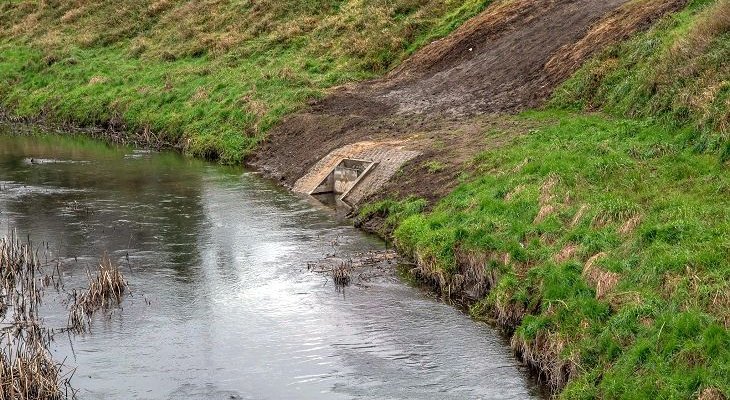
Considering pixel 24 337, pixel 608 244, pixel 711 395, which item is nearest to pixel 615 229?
pixel 608 244

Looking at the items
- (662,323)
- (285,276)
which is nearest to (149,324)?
(285,276)

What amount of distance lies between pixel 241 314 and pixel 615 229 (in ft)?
29.4

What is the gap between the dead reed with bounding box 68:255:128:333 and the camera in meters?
21.7

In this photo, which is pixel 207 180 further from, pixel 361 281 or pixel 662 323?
pixel 662 323

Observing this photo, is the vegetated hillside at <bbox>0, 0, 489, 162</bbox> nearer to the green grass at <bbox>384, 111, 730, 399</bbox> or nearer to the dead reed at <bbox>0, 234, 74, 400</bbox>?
the green grass at <bbox>384, 111, 730, 399</bbox>

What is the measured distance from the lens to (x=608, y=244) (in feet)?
68.6

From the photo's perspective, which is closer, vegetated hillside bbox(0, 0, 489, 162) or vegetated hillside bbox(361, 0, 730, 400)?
vegetated hillside bbox(361, 0, 730, 400)

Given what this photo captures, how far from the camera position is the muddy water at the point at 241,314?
18.8 meters

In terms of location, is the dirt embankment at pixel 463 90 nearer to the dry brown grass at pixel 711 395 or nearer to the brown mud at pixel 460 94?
the brown mud at pixel 460 94

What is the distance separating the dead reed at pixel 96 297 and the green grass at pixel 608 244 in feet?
26.1

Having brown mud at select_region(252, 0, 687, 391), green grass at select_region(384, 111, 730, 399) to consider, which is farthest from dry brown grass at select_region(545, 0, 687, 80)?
green grass at select_region(384, 111, 730, 399)

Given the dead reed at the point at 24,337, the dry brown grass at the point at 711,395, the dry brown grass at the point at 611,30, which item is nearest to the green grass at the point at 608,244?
the dry brown grass at the point at 711,395

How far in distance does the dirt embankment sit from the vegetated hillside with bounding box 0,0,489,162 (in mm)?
2466

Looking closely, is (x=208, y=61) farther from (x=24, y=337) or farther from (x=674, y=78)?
(x=24, y=337)
